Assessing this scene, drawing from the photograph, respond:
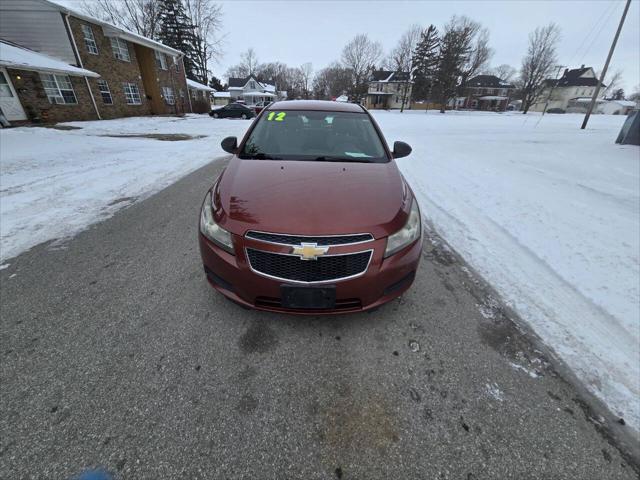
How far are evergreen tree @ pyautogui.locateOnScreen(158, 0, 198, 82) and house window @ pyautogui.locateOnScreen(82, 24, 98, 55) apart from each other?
22369 mm

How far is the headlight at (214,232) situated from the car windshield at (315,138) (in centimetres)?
89

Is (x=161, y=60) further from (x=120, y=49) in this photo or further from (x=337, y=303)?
(x=337, y=303)

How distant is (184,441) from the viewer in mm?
1442

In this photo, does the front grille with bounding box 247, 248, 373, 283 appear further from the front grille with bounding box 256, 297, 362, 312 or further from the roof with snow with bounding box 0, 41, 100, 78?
the roof with snow with bounding box 0, 41, 100, 78

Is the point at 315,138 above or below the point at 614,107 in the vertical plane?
above

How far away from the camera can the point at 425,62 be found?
48.4 meters

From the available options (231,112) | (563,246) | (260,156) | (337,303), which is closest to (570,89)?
(231,112)

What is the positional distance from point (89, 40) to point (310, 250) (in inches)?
955

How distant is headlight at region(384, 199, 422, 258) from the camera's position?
1955mm

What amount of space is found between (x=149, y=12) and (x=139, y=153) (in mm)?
41613

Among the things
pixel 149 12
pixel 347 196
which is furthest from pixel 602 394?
pixel 149 12

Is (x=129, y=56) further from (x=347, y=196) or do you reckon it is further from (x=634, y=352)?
(x=634, y=352)

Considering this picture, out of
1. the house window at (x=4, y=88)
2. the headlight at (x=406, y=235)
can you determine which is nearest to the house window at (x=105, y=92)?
the house window at (x=4, y=88)

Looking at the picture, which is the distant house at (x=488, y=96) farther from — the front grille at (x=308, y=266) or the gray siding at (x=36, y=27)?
the front grille at (x=308, y=266)
